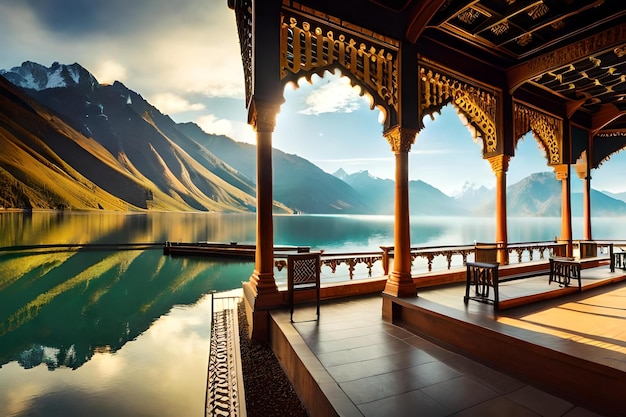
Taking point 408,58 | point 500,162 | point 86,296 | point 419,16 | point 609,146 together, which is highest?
point 419,16

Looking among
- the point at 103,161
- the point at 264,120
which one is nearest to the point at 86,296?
the point at 264,120

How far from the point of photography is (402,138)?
16.3 ft

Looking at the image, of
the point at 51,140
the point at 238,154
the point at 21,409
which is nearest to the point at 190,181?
the point at 51,140

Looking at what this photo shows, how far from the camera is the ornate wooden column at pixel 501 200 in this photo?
693cm

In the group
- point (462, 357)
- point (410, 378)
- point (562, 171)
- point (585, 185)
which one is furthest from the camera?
point (585, 185)

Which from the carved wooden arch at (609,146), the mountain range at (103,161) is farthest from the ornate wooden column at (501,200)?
the mountain range at (103,161)

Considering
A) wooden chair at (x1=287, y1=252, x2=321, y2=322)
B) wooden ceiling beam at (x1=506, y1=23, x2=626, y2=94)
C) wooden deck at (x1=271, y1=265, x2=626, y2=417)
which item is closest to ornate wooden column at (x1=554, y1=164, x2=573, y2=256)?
wooden ceiling beam at (x1=506, y1=23, x2=626, y2=94)

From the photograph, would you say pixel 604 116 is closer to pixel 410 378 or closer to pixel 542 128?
pixel 542 128

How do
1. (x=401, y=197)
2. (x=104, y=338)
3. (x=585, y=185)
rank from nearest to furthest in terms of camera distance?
(x=401, y=197) < (x=104, y=338) < (x=585, y=185)

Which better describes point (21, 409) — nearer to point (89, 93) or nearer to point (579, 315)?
point (579, 315)

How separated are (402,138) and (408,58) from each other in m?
1.43

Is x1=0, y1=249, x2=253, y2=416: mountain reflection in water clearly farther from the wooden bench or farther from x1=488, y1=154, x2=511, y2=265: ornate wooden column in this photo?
x1=488, y1=154, x2=511, y2=265: ornate wooden column

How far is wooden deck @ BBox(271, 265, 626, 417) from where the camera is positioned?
2.37 m

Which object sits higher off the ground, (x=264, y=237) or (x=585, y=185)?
(x=585, y=185)
